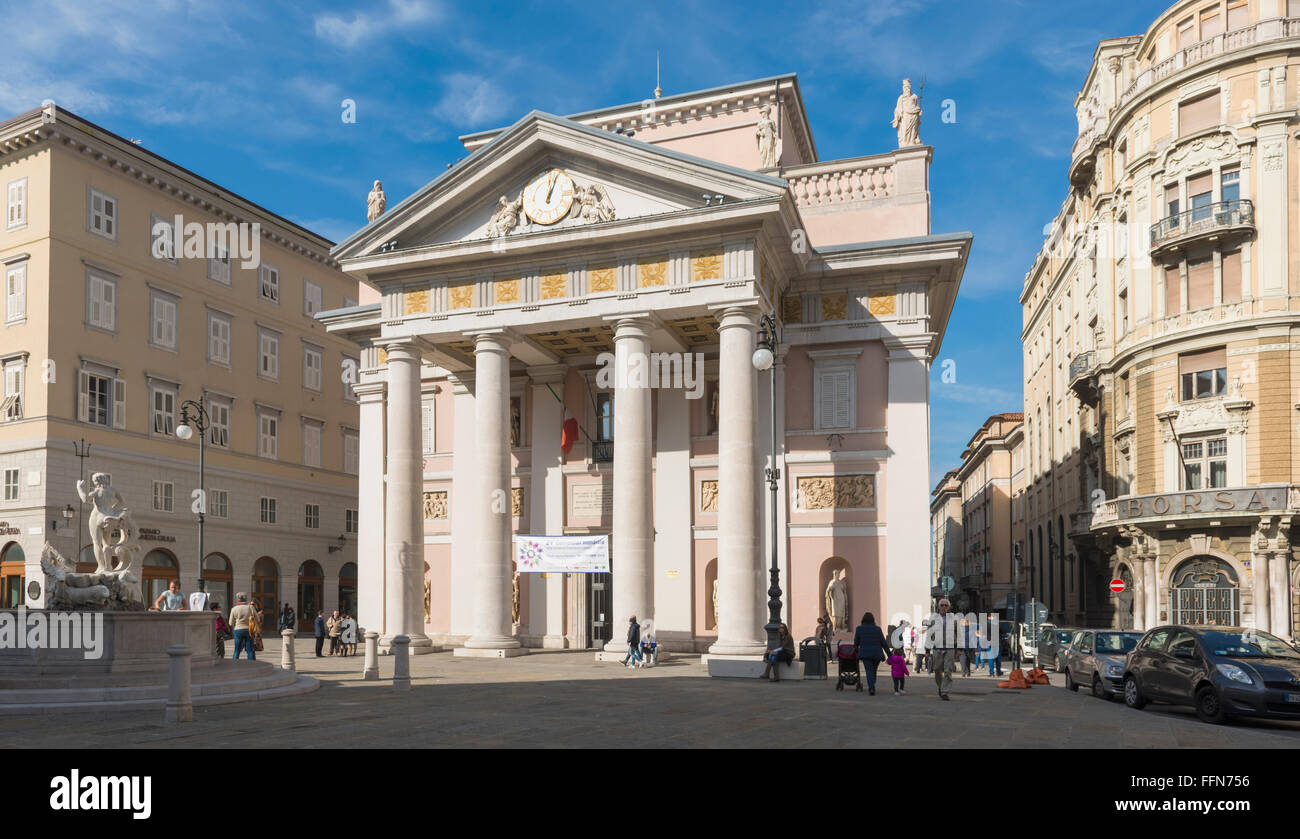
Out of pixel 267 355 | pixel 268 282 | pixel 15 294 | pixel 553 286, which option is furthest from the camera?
pixel 268 282

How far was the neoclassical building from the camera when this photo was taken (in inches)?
1070

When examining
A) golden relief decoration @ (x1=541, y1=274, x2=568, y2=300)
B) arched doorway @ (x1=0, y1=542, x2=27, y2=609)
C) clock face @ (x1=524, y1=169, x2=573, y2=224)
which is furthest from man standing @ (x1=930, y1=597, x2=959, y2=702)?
arched doorway @ (x1=0, y1=542, x2=27, y2=609)

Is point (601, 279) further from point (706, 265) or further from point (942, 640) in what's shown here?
point (942, 640)

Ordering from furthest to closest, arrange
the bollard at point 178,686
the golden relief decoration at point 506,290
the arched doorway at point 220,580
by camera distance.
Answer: the arched doorway at point 220,580 → the golden relief decoration at point 506,290 → the bollard at point 178,686

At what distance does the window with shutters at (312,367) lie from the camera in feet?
169

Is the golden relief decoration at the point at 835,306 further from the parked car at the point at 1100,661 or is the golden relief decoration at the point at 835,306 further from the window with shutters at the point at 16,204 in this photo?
the window with shutters at the point at 16,204

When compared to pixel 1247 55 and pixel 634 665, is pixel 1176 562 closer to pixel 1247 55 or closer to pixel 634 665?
pixel 1247 55

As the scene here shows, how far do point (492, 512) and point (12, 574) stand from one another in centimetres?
2102

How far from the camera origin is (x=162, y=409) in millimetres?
42250

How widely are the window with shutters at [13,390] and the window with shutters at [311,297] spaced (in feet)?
50.2

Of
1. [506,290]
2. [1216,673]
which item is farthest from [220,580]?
[1216,673]

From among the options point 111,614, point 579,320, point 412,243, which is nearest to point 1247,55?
point 579,320

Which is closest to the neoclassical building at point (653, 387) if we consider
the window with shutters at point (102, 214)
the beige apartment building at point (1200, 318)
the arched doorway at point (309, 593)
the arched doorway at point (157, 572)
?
the arched doorway at point (157, 572)

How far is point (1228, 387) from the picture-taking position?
38688mm
